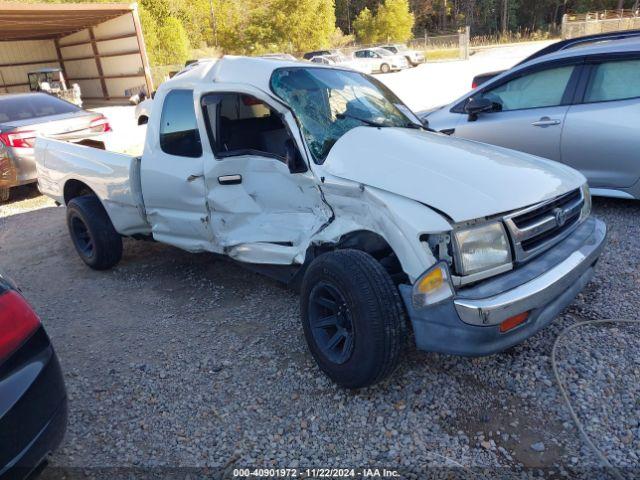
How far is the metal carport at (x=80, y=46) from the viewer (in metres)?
18.7

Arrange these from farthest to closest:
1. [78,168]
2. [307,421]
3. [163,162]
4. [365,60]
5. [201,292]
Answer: [365,60]
[78,168]
[201,292]
[163,162]
[307,421]

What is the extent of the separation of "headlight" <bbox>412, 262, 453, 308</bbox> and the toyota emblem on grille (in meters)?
0.86

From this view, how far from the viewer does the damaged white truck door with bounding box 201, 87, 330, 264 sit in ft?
10.4

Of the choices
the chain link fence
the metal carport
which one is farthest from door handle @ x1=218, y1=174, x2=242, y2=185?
the chain link fence

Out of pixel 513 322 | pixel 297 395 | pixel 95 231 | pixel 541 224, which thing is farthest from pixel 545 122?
pixel 95 231

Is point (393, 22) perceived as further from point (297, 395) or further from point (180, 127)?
point (297, 395)

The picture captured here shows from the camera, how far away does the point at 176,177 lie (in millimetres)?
3865

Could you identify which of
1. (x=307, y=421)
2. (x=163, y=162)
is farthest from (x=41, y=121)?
(x=307, y=421)

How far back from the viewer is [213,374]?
3152 mm

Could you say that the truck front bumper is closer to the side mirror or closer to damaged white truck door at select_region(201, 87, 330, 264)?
damaged white truck door at select_region(201, 87, 330, 264)

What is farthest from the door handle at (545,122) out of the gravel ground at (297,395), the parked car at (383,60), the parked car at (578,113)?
the parked car at (383,60)

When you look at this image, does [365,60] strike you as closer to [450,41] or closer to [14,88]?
[450,41]

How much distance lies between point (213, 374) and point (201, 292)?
132 centimetres

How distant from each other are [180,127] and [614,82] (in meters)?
4.26
